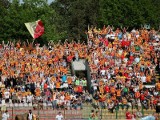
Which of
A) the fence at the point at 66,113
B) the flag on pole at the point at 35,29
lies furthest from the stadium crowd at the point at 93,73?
the flag on pole at the point at 35,29

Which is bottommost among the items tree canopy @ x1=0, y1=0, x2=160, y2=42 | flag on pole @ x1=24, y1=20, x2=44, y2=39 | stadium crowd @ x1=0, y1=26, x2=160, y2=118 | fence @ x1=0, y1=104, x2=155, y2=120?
fence @ x1=0, y1=104, x2=155, y2=120

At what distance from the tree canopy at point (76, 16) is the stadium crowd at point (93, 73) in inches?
578

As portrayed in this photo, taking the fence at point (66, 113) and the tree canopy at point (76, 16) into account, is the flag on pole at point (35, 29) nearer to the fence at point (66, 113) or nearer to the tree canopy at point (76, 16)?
the tree canopy at point (76, 16)

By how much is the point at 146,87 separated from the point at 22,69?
→ 29.5ft

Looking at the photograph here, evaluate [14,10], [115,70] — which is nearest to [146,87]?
[115,70]

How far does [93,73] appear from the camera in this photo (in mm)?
41625

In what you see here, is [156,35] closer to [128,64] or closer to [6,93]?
[128,64]

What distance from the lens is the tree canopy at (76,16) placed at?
6056cm

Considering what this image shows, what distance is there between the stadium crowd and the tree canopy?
1467 centimetres

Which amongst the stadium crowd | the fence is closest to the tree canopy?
the stadium crowd

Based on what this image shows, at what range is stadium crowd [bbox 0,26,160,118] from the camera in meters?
38.7

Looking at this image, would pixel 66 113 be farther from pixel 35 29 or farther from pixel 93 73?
pixel 35 29

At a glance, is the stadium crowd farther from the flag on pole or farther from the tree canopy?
the tree canopy

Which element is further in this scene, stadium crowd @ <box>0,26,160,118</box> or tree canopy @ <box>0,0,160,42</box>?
tree canopy @ <box>0,0,160,42</box>
